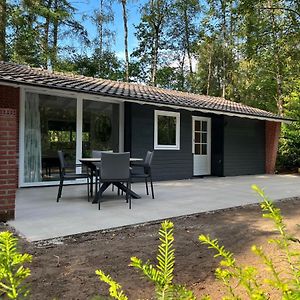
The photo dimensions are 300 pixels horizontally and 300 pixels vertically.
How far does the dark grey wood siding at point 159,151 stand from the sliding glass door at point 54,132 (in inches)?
36.9

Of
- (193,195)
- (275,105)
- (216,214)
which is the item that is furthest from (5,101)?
(275,105)

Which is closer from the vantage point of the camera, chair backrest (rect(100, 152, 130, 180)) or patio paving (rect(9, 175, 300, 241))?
patio paving (rect(9, 175, 300, 241))

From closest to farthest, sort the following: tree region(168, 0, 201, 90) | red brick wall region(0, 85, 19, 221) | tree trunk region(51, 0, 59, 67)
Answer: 1. red brick wall region(0, 85, 19, 221)
2. tree trunk region(51, 0, 59, 67)
3. tree region(168, 0, 201, 90)

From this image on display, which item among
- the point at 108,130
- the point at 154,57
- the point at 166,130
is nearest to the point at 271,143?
the point at 166,130

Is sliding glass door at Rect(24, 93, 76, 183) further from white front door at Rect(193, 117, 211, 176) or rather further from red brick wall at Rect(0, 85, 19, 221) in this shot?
white front door at Rect(193, 117, 211, 176)

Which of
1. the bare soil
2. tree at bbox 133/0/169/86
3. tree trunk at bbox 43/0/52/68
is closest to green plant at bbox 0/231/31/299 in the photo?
the bare soil

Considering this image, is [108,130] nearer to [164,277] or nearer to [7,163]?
[7,163]

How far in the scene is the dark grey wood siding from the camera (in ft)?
31.6

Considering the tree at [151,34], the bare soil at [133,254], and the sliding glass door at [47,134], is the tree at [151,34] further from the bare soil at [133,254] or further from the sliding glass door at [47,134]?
the bare soil at [133,254]

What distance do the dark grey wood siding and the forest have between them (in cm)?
403

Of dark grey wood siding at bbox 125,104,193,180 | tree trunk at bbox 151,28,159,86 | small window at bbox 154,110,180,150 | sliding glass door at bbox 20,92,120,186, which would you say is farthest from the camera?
tree trunk at bbox 151,28,159,86

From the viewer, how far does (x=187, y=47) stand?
25.1 metres

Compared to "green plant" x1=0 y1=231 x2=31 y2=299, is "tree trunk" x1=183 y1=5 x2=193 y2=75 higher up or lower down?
higher up

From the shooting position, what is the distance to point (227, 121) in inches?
478
